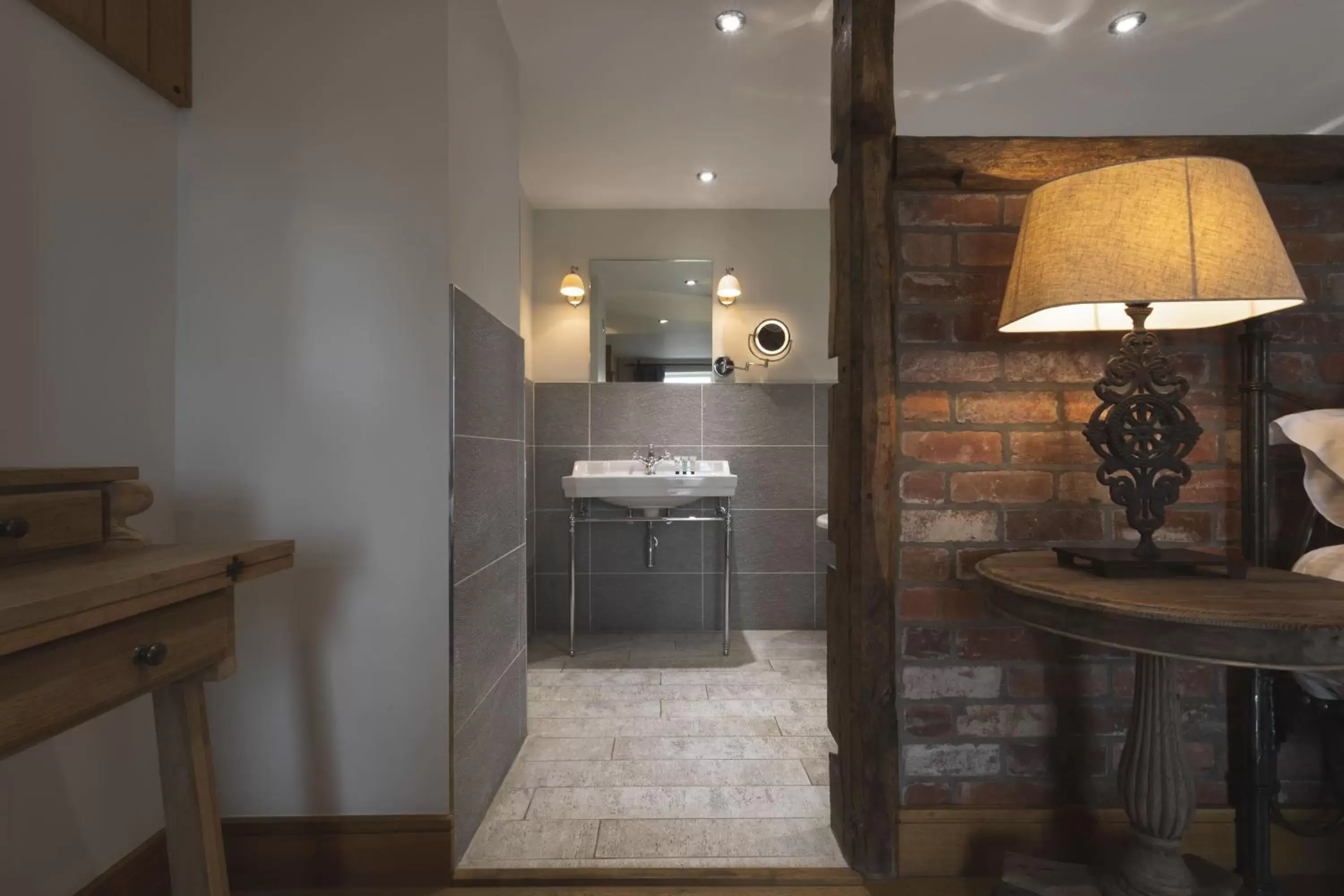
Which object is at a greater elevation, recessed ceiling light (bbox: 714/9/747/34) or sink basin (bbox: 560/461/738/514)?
recessed ceiling light (bbox: 714/9/747/34)

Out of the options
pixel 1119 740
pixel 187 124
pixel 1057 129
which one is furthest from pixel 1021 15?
pixel 187 124

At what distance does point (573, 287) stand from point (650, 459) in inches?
40.6

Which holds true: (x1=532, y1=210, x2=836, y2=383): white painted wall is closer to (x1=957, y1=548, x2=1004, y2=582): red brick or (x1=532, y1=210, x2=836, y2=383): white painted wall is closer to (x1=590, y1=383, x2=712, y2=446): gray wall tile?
(x1=590, y1=383, x2=712, y2=446): gray wall tile

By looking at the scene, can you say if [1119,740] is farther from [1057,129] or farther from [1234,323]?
[1057,129]

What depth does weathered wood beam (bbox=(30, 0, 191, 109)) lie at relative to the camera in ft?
4.00

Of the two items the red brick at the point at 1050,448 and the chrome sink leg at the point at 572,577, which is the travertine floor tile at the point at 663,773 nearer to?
the chrome sink leg at the point at 572,577

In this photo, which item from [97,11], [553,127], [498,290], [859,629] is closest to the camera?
[97,11]

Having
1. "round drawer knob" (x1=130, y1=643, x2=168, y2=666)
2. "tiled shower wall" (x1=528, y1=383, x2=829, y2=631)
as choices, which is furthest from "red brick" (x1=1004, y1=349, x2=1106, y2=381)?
"tiled shower wall" (x1=528, y1=383, x2=829, y2=631)

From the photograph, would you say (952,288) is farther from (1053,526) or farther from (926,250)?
(1053,526)

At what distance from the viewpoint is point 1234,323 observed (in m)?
1.47

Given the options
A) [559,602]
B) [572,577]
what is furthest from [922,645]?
[559,602]

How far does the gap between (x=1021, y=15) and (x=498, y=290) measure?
5.98 ft

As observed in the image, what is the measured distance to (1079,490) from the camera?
149 centimetres

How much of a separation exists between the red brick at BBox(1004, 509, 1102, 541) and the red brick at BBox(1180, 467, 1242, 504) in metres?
0.21
